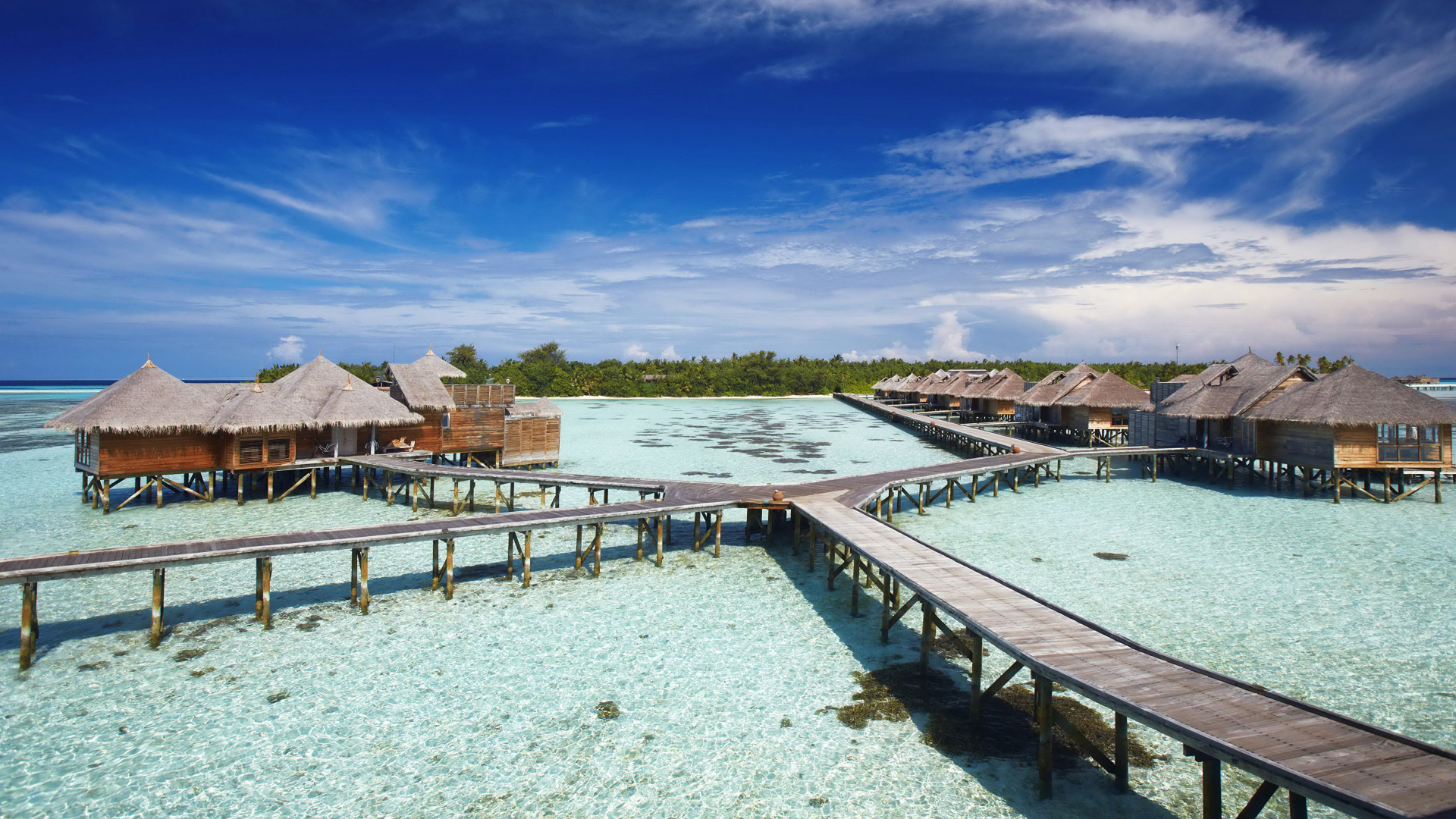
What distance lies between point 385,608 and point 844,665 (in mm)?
7604

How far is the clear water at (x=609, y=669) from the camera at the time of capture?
261 inches

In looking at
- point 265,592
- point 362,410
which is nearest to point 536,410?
point 362,410

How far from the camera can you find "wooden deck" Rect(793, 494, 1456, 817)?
14.6 ft

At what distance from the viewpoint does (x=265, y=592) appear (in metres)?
10.6

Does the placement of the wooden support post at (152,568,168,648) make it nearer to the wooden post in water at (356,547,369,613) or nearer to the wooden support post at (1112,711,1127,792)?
the wooden post in water at (356,547,369,613)

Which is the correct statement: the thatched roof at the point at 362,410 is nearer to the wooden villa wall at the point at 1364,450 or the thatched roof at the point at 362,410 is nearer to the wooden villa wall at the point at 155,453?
the wooden villa wall at the point at 155,453

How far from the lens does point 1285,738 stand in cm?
512

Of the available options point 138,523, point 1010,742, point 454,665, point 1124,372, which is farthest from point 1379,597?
point 1124,372

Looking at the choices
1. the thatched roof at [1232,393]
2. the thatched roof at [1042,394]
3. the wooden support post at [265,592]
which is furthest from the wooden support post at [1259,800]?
the thatched roof at [1042,394]

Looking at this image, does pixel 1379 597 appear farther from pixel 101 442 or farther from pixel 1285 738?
pixel 101 442

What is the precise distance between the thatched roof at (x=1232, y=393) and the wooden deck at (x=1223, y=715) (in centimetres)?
2050

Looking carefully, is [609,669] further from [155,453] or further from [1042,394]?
[1042,394]

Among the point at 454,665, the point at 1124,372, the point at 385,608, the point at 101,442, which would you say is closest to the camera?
the point at 454,665

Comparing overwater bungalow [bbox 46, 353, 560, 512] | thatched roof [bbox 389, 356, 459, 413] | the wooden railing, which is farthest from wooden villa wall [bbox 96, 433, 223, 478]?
the wooden railing
